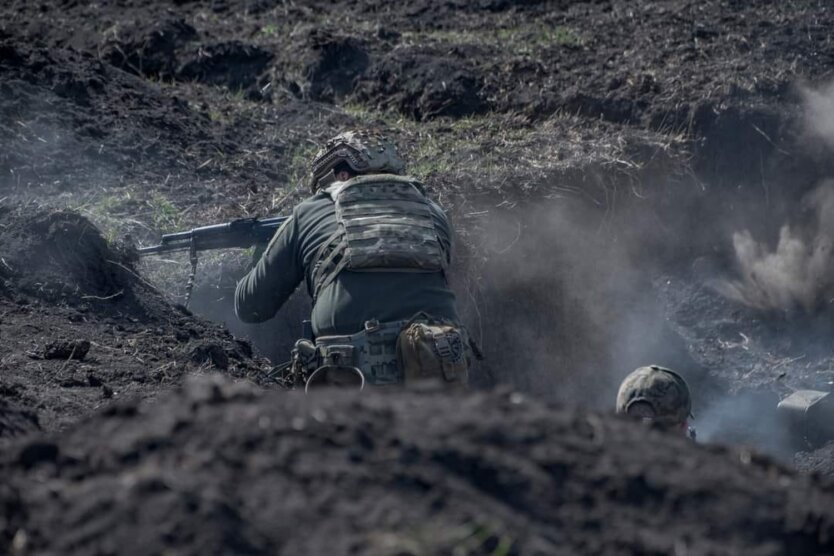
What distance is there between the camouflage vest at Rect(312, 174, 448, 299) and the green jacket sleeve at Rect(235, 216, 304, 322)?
8.4 inches

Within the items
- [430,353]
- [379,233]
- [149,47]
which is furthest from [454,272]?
[149,47]

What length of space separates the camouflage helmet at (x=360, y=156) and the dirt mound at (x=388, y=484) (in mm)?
3264

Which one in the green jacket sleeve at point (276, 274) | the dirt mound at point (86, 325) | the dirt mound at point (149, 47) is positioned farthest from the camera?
the dirt mound at point (149, 47)

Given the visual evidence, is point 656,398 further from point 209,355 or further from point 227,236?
point 227,236

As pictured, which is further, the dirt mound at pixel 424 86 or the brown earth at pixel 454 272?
the dirt mound at pixel 424 86

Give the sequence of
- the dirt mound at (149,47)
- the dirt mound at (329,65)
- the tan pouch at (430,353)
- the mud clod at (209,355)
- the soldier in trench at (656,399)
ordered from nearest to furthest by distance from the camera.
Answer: the soldier in trench at (656,399), the tan pouch at (430,353), the mud clod at (209,355), the dirt mound at (329,65), the dirt mound at (149,47)

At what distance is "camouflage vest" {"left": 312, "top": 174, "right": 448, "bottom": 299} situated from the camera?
5.54m

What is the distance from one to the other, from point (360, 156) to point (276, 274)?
2.63ft

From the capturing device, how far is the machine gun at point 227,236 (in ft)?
21.6

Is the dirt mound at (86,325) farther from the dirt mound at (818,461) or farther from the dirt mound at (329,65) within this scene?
the dirt mound at (329,65)

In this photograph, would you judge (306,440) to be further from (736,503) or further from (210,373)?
(210,373)

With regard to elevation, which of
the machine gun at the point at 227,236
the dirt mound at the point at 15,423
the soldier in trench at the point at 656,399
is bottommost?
the dirt mound at the point at 15,423

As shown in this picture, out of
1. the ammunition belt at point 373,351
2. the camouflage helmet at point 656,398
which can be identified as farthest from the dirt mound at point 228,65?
the camouflage helmet at point 656,398

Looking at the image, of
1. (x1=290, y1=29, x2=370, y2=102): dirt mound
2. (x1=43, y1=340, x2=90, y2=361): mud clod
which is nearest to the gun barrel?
(x1=43, y1=340, x2=90, y2=361): mud clod
